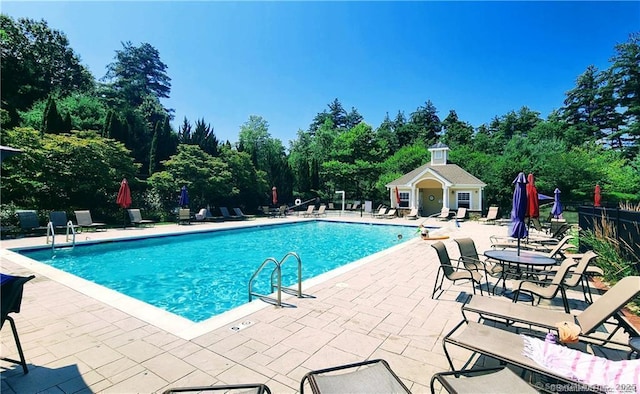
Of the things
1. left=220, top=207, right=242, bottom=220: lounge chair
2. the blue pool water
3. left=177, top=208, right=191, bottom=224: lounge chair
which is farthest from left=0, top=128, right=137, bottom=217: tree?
left=220, top=207, right=242, bottom=220: lounge chair

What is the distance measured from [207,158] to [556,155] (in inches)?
1078

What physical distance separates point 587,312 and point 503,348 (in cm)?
135

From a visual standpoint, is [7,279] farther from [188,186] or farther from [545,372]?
[188,186]

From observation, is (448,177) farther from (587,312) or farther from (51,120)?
(51,120)

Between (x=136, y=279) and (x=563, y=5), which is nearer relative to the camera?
(x=136, y=279)

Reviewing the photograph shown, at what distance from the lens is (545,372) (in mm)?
2146

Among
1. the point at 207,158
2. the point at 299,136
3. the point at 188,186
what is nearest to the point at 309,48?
Result: the point at 207,158

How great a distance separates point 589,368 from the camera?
218cm

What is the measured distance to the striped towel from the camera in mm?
1999

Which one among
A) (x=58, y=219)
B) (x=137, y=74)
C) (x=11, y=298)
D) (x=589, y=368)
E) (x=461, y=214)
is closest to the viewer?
(x=589, y=368)

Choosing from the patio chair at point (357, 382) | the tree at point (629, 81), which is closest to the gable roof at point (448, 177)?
the patio chair at point (357, 382)

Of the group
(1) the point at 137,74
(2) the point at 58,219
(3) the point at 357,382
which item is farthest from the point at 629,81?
(1) the point at 137,74

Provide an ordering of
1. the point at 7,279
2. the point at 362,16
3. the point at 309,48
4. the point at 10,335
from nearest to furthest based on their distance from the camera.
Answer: the point at 7,279, the point at 10,335, the point at 362,16, the point at 309,48

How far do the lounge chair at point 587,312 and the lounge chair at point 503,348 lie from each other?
47cm
